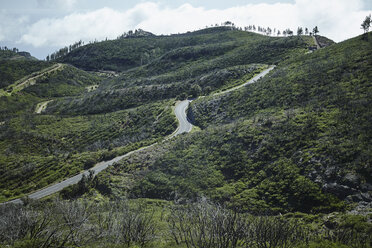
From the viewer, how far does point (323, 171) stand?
19.5m

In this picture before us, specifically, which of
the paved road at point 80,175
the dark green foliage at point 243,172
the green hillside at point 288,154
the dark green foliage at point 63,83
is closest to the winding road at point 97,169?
the paved road at point 80,175

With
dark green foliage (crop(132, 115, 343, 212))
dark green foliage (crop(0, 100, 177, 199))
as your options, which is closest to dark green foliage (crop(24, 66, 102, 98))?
dark green foliage (crop(0, 100, 177, 199))

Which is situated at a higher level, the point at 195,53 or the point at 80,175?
the point at 195,53

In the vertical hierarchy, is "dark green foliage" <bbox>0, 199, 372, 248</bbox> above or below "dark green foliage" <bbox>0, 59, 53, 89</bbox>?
below

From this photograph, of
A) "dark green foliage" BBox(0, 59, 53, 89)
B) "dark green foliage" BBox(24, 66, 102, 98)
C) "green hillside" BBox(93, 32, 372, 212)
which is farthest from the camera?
"dark green foliage" BBox(0, 59, 53, 89)

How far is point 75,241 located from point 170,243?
218 inches

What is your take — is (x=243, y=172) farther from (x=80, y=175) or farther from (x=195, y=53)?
(x=195, y=53)

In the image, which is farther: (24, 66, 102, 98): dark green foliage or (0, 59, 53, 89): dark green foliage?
(0, 59, 53, 89): dark green foliage

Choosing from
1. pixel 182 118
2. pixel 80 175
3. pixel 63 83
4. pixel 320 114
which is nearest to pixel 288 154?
pixel 320 114

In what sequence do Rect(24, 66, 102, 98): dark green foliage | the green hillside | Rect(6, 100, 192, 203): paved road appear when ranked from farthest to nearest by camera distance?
1. Rect(24, 66, 102, 98): dark green foliage
2. Rect(6, 100, 192, 203): paved road
3. the green hillside

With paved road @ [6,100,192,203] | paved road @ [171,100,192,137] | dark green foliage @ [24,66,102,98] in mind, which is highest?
dark green foliage @ [24,66,102,98]

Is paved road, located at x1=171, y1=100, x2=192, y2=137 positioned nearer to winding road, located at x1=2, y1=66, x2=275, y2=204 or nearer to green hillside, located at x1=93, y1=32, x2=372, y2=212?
winding road, located at x1=2, y1=66, x2=275, y2=204

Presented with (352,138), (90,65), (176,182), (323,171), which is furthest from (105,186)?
(90,65)

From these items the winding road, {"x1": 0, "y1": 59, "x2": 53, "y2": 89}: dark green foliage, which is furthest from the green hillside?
{"x1": 0, "y1": 59, "x2": 53, "y2": 89}: dark green foliage
